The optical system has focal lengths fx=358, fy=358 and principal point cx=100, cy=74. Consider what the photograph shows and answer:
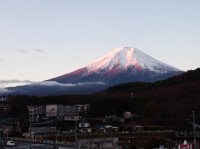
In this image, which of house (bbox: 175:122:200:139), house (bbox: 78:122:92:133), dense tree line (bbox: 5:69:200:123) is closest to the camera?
house (bbox: 175:122:200:139)

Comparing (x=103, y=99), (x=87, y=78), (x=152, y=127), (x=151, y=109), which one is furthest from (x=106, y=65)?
(x=152, y=127)

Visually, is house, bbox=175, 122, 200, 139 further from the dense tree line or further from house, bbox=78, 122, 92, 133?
the dense tree line

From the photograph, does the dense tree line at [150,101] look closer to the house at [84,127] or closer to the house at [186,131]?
the house at [84,127]

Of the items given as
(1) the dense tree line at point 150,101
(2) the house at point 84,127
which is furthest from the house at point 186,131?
(1) the dense tree line at point 150,101

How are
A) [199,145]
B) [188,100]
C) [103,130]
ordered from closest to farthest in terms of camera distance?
[199,145] → [103,130] → [188,100]

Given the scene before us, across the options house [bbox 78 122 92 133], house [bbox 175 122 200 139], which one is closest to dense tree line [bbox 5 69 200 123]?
house [bbox 78 122 92 133]

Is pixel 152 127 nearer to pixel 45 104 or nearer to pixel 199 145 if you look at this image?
pixel 199 145

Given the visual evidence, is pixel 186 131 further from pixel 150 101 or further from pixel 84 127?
pixel 150 101

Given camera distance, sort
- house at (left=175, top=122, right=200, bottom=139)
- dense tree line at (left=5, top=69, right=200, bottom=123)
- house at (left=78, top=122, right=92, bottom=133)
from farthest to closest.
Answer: dense tree line at (left=5, top=69, right=200, bottom=123) → house at (left=78, top=122, right=92, bottom=133) → house at (left=175, top=122, right=200, bottom=139)

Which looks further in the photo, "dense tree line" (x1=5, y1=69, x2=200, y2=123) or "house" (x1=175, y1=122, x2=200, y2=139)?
"dense tree line" (x1=5, y1=69, x2=200, y2=123)

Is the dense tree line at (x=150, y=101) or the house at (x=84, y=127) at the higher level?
the dense tree line at (x=150, y=101)

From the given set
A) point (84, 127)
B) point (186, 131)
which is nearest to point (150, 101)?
point (84, 127)
